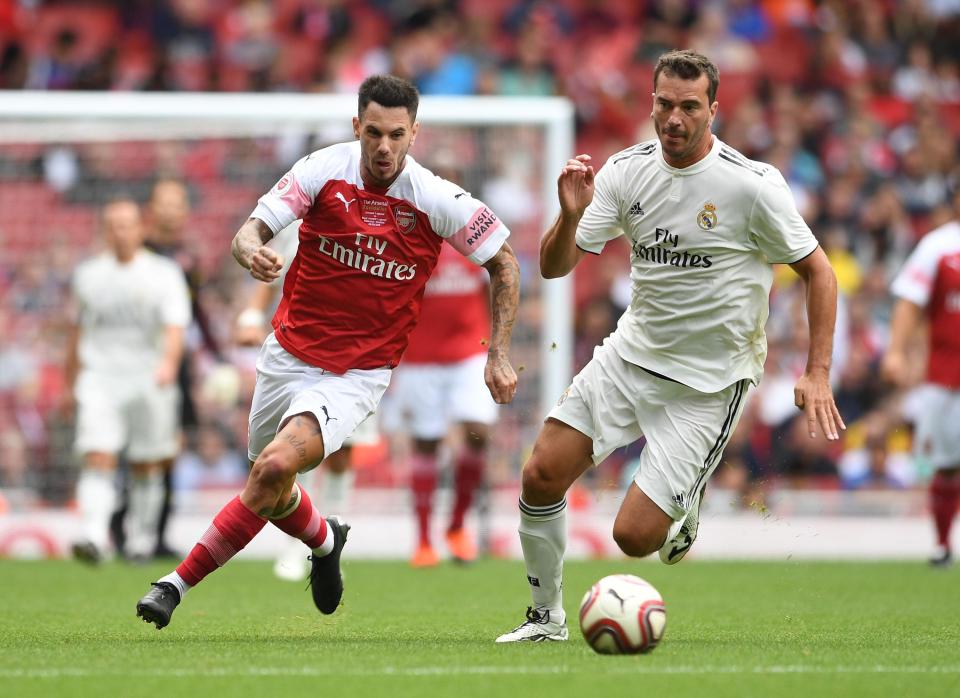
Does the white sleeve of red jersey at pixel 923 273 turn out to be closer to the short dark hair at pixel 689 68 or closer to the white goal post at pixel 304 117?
the white goal post at pixel 304 117

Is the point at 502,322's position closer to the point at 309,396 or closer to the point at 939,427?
the point at 309,396

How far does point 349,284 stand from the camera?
7359 millimetres

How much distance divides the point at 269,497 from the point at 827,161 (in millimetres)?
13437

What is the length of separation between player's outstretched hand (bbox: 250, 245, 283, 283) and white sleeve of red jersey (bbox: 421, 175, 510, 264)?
1039mm

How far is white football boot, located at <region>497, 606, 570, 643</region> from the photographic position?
277 inches

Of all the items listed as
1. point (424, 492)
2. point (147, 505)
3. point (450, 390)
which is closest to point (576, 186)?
point (450, 390)

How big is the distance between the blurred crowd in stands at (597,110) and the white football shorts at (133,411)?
156 cm

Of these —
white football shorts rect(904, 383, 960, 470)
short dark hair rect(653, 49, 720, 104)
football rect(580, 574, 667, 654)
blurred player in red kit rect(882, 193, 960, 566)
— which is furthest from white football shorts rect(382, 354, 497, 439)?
football rect(580, 574, 667, 654)

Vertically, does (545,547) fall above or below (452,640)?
above

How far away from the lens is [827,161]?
19.0 meters

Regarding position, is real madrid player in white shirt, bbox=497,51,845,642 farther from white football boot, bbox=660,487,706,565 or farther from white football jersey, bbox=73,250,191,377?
white football jersey, bbox=73,250,191,377

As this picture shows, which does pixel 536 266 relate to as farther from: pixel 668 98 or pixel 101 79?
pixel 668 98

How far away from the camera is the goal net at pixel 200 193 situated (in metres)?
13.8

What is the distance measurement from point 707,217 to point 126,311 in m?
6.78
